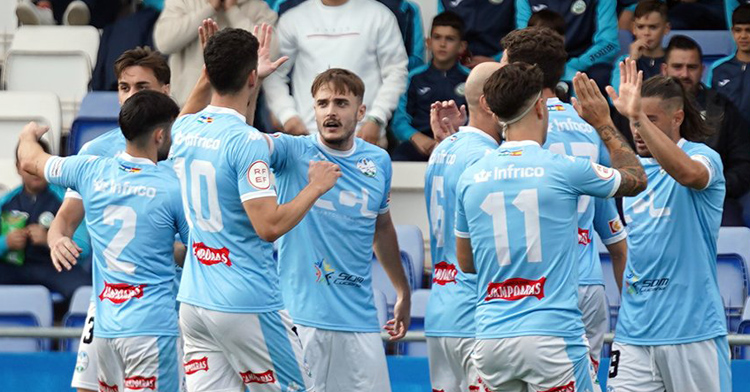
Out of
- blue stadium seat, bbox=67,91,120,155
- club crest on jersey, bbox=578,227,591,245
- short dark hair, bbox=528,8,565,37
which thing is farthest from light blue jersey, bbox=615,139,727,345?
blue stadium seat, bbox=67,91,120,155

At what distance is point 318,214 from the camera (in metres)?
6.75

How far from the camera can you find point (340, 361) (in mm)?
6773

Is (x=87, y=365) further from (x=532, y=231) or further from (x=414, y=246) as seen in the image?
(x=532, y=231)

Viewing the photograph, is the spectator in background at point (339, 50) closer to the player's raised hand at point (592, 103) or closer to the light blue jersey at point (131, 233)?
the light blue jersey at point (131, 233)

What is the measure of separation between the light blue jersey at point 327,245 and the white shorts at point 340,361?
0.18 ft

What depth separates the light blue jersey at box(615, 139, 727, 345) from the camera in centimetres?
637

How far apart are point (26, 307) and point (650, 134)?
15.5 ft

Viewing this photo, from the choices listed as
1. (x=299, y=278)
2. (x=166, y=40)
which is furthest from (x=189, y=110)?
(x=166, y=40)

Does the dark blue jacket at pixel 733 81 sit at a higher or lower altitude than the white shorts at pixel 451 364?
higher

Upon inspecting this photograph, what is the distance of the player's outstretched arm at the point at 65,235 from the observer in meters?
6.77

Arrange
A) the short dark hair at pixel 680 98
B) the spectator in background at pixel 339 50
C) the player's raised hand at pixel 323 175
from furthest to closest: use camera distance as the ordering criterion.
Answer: the spectator in background at pixel 339 50 < the short dark hair at pixel 680 98 < the player's raised hand at pixel 323 175

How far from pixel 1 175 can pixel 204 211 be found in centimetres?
503

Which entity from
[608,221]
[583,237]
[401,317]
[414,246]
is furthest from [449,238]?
[414,246]

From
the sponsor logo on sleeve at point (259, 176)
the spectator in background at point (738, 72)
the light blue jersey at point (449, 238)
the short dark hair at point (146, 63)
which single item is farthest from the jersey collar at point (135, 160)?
the spectator in background at point (738, 72)
